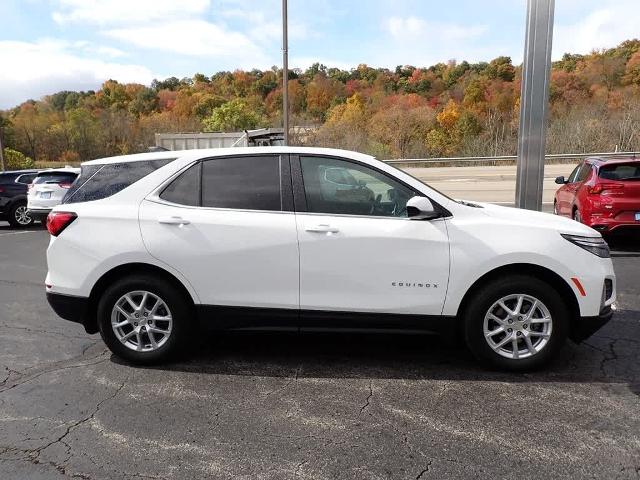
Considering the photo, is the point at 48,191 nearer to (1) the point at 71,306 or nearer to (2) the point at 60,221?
(2) the point at 60,221

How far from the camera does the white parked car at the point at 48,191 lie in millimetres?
12469

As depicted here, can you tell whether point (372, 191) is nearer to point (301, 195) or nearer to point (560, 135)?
point (301, 195)

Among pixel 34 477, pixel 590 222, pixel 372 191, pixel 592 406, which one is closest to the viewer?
pixel 34 477

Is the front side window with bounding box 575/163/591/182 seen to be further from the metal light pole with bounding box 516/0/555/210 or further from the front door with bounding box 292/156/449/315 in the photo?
the front door with bounding box 292/156/449/315

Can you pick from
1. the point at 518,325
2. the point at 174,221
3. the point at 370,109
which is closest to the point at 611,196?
the point at 518,325

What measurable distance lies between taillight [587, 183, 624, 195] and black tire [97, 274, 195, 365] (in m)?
7.03

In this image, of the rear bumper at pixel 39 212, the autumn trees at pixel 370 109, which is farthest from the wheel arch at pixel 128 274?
the autumn trees at pixel 370 109

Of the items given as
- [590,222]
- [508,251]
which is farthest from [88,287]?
[590,222]

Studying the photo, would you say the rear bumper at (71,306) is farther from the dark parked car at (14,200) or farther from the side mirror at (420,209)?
the dark parked car at (14,200)

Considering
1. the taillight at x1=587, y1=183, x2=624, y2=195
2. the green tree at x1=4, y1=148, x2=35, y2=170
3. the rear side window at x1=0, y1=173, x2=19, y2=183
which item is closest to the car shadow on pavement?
the taillight at x1=587, y1=183, x2=624, y2=195

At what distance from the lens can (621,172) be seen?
8.33m

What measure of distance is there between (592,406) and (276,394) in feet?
6.62

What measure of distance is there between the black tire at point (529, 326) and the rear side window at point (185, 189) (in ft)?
7.12

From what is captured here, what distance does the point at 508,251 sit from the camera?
364cm
